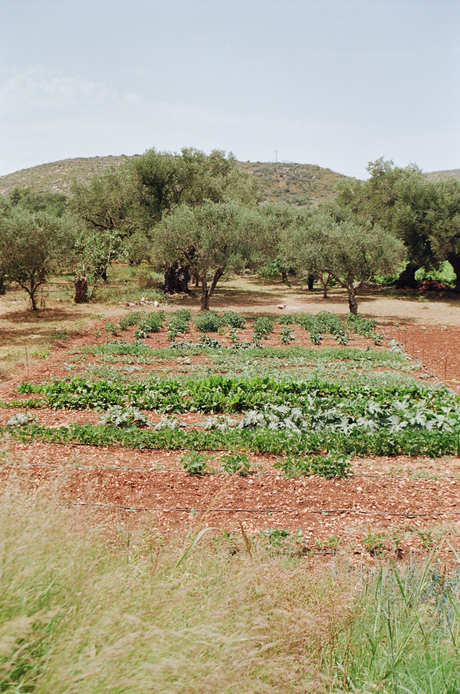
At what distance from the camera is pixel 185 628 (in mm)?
2146

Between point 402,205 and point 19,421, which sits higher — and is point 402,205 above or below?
above

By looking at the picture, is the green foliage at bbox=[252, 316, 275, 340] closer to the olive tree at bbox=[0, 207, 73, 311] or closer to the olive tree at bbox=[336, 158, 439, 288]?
the olive tree at bbox=[0, 207, 73, 311]

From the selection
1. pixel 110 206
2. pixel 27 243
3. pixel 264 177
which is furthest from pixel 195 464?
pixel 264 177

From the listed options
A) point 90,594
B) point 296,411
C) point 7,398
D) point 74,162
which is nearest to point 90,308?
point 7,398

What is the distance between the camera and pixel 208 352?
47.8ft

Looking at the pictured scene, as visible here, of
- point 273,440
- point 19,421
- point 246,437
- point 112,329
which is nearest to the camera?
point 273,440

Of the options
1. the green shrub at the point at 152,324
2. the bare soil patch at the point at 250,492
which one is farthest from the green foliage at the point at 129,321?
the bare soil patch at the point at 250,492

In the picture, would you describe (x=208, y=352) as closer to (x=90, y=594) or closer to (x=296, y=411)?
(x=296, y=411)

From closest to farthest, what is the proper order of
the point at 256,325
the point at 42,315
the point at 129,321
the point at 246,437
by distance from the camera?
the point at 246,437 < the point at 256,325 < the point at 129,321 < the point at 42,315

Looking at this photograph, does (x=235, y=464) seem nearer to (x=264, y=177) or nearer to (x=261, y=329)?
(x=261, y=329)

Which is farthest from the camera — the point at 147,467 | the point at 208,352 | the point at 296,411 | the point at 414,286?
the point at 414,286

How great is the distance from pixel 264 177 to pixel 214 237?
70.1 metres

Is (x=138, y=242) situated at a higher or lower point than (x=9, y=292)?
higher

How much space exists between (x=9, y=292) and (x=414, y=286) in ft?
78.9
